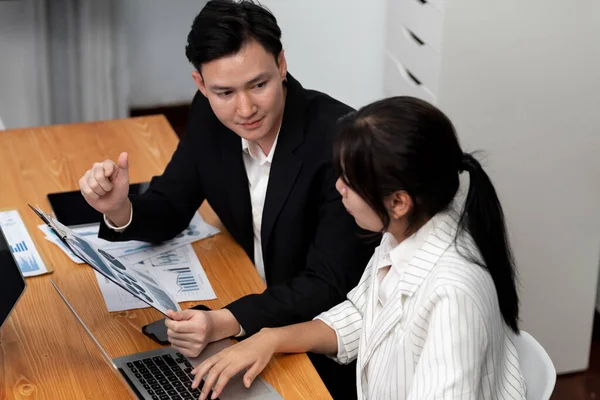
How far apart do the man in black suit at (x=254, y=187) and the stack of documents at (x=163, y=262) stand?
4 cm

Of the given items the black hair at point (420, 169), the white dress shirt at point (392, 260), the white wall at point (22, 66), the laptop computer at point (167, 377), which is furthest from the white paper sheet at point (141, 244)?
the white wall at point (22, 66)

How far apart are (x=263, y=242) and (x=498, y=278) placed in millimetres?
630

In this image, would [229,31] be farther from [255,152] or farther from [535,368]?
[535,368]

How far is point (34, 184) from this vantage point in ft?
7.28

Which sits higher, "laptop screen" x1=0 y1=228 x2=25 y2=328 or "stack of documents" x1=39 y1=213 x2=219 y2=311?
"laptop screen" x1=0 y1=228 x2=25 y2=328

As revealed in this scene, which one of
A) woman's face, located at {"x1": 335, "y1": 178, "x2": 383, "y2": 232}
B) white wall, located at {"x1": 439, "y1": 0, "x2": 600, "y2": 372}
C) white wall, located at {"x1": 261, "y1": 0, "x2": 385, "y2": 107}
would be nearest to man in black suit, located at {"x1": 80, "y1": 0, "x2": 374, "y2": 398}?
woman's face, located at {"x1": 335, "y1": 178, "x2": 383, "y2": 232}

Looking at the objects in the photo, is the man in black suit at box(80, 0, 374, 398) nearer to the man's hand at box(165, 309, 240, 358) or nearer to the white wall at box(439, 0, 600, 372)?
the man's hand at box(165, 309, 240, 358)

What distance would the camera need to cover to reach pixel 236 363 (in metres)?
1.50

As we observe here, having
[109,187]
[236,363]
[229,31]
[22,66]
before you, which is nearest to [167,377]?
[236,363]

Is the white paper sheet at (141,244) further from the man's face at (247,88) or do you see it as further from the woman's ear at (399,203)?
the woman's ear at (399,203)

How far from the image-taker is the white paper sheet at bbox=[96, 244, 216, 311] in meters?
1.78

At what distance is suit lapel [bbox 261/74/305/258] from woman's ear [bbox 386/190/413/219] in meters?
0.44

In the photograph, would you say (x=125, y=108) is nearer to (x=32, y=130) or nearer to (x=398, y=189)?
(x=32, y=130)

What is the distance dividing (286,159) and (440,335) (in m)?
0.64
